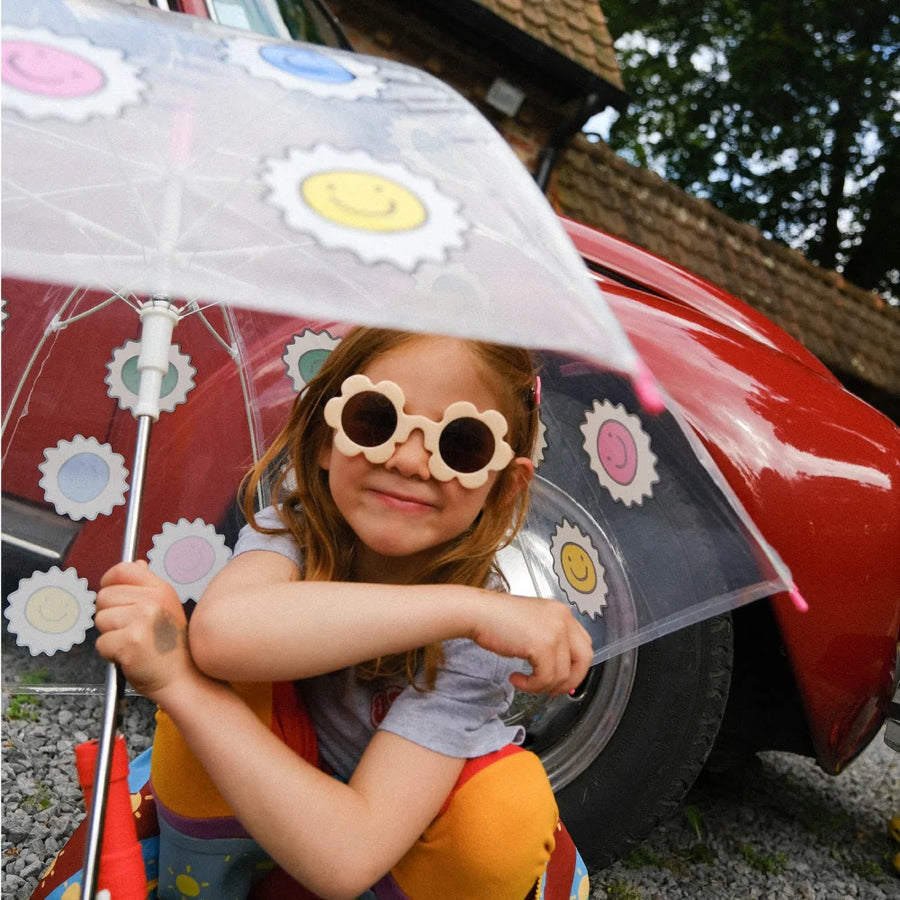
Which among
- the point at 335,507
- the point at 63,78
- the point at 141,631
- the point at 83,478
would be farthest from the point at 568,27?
the point at 141,631

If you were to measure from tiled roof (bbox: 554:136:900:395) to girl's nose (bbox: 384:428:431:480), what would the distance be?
5191 millimetres

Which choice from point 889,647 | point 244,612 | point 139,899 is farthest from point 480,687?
point 889,647

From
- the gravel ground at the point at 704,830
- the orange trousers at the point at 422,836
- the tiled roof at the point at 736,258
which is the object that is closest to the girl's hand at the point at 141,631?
the orange trousers at the point at 422,836

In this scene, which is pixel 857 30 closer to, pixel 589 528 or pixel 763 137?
pixel 763 137

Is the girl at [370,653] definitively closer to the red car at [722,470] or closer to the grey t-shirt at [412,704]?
the grey t-shirt at [412,704]

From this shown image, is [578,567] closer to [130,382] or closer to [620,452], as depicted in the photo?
[620,452]

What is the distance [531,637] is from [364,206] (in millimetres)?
481

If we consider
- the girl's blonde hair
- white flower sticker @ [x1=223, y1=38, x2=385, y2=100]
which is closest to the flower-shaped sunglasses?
the girl's blonde hair

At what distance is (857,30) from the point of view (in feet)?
47.9

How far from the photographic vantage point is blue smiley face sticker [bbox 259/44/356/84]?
3.49ft

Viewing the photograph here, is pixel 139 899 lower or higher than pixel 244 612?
lower

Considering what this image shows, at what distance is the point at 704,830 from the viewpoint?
2166 mm

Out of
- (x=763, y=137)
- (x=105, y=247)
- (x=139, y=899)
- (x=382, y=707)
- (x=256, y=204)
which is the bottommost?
(x=763, y=137)

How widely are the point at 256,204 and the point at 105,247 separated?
6.4 inches
